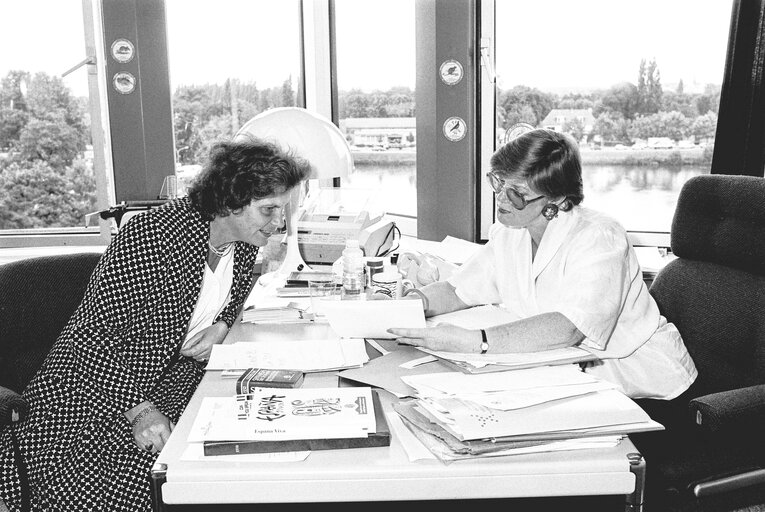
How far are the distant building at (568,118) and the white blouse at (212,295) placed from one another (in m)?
1.59

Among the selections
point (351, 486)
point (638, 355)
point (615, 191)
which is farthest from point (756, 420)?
point (615, 191)

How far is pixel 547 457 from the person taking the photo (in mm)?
1168

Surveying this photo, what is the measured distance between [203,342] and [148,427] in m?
0.34

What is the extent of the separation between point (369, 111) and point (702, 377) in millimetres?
2137

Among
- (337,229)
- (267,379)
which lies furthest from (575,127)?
(267,379)

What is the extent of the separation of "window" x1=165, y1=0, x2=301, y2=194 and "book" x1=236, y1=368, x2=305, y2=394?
6.75 feet

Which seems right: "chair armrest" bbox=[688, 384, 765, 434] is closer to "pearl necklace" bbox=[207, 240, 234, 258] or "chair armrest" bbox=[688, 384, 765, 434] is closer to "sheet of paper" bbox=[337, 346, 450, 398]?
"sheet of paper" bbox=[337, 346, 450, 398]

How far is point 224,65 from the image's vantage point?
3523mm

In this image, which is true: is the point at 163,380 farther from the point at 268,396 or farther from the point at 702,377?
the point at 702,377

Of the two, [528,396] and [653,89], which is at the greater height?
Answer: [653,89]

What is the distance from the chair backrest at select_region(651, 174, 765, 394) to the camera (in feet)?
5.74

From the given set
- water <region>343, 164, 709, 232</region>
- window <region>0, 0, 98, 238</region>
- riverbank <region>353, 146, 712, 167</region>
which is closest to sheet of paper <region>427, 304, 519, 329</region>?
water <region>343, 164, 709, 232</region>

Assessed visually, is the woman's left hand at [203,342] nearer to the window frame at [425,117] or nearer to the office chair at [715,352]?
the office chair at [715,352]

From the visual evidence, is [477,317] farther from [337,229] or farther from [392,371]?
[337,229]
